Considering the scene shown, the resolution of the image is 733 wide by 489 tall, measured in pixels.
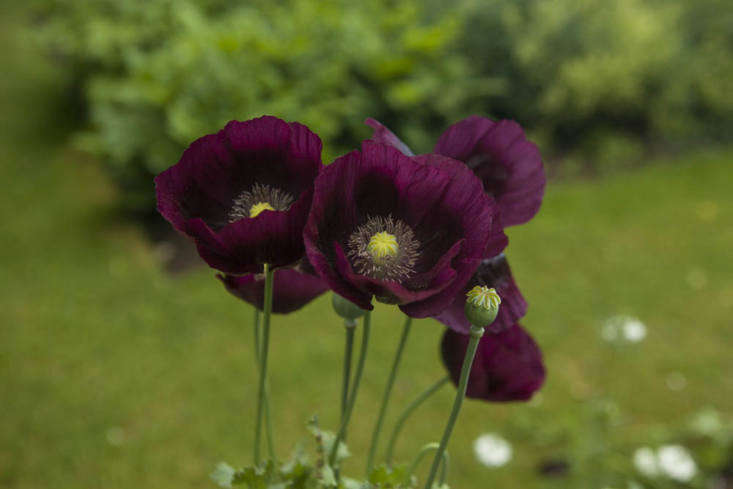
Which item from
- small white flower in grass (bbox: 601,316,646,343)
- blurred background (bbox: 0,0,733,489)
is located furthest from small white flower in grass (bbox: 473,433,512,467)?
small white flower in grass (bbox: 601,316,646,343)

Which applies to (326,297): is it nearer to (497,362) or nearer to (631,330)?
(631,330)

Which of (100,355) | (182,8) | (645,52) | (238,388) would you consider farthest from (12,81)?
(645,52)

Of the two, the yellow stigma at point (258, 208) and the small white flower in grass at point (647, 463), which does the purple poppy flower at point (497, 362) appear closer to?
the yellow stigma at point (258, 208)

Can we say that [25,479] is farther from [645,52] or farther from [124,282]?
[645,52]

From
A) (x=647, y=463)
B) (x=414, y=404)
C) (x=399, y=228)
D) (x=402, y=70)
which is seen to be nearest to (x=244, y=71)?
(x=402, y=70)

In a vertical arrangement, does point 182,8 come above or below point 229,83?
above

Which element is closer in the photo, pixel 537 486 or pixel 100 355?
pixel 537 486
